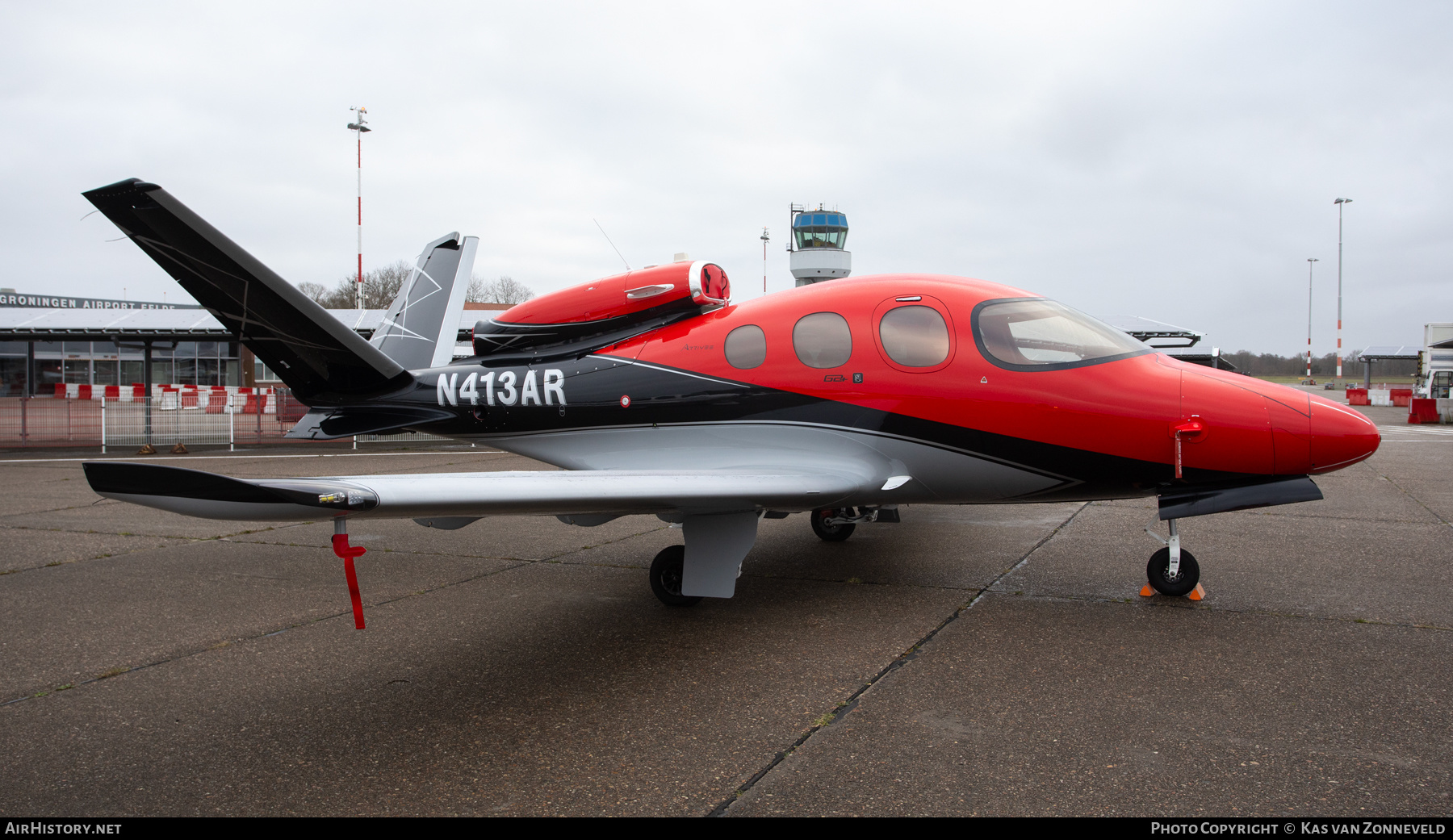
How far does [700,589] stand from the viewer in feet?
18.1

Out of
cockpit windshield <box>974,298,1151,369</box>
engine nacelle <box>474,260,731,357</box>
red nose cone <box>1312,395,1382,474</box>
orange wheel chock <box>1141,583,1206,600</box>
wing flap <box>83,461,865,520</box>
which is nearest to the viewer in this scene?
wing flap <box>83,461,865,520</box>

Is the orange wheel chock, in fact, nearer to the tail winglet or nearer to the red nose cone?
the red nose cone

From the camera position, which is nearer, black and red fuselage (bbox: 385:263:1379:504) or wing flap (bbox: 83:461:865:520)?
wing flap (bbox: 83:461:865:520)

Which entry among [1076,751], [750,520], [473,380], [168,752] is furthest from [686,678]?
[473,380]

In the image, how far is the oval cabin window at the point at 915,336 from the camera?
5715 millimetres

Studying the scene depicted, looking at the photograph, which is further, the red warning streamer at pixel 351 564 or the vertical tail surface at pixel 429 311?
the vertical tail surface at pixel 429 311

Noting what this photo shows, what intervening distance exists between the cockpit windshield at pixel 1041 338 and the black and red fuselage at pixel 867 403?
45mm

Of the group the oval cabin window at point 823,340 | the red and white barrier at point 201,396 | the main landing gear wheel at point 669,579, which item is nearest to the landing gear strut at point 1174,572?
the oval cabin window at point 823,340

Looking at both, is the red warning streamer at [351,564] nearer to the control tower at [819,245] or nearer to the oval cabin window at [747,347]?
the oval cabin window at [747,347]

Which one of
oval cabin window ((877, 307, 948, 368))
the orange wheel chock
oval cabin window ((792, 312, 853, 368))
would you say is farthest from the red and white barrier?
the orange wheel chock

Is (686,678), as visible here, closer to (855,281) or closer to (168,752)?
(168,752)

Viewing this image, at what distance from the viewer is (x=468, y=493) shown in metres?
3.98

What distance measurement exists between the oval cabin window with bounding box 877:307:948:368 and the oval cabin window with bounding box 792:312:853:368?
0.27 meters

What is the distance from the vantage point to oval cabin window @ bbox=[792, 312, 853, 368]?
234 inches
